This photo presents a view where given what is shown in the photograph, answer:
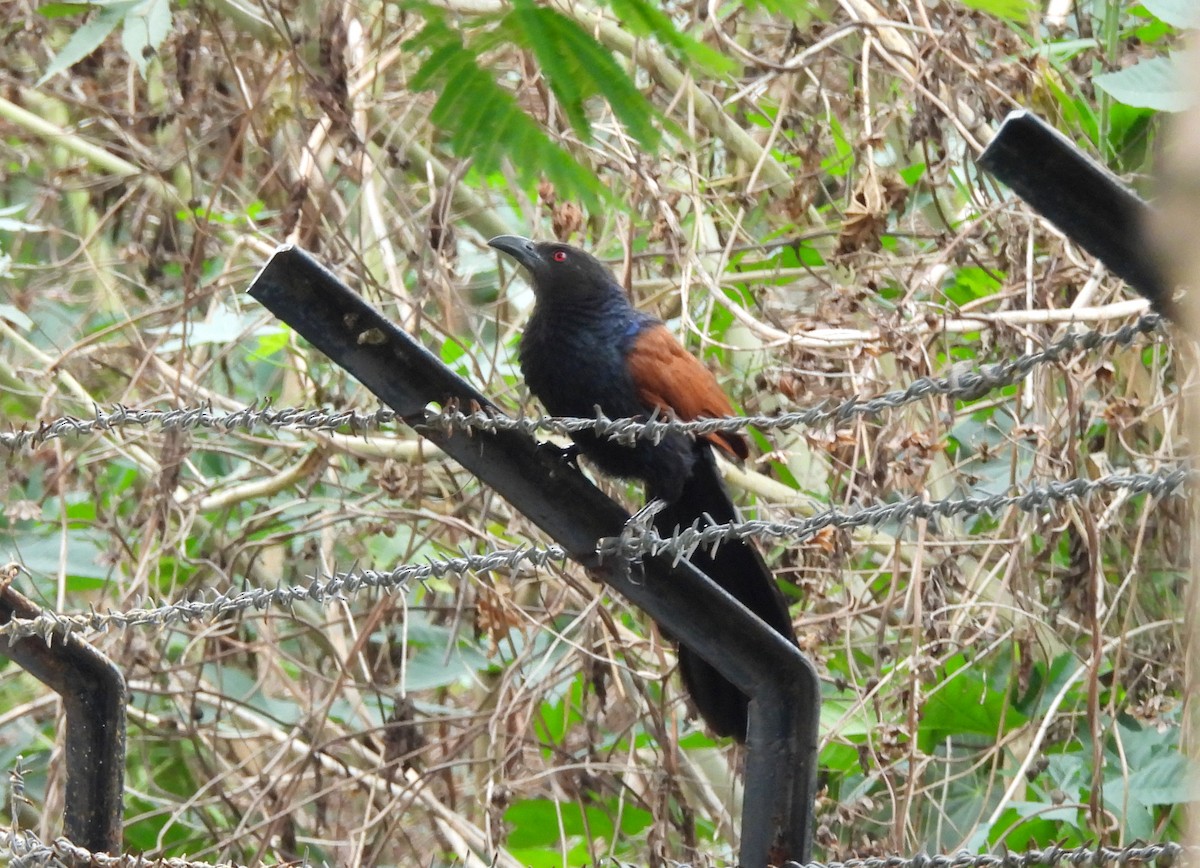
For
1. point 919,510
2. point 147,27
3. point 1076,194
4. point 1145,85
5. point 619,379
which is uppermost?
point 147,27

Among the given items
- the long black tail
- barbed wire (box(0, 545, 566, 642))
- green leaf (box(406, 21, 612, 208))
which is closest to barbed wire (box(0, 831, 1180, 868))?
barbed wire (box(0, 545, 566, 642))

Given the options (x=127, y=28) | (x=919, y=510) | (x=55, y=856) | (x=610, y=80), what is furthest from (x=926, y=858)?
(x=127, y=28)

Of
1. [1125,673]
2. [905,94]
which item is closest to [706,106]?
[905,94]

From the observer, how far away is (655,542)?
1420mm

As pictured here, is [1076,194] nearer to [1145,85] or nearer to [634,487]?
[1145,85]

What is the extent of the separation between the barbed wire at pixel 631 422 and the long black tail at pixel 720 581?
0.87ft

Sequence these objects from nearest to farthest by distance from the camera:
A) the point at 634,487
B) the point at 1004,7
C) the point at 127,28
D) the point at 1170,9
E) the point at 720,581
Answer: the point at 1004,7 < the point at 720,581 < the point at 1170,9 < the point at 127,28 < the point at 634,487

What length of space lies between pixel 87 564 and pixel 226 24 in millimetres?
1756

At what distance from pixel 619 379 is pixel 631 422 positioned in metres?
0.95

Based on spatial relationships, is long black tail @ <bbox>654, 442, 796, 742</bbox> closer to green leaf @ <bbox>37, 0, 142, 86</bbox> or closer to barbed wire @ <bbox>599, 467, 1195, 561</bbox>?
barbed wire @ <bbox>599, 467, 1195, 561</bbox>

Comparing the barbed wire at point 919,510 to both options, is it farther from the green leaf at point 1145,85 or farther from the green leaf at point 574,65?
the green leaf at point 1145,85

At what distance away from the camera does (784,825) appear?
1.46 metres

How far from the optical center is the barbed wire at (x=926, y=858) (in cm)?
122

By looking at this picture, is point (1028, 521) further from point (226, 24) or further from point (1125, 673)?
point (226, 24)
